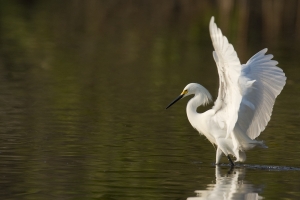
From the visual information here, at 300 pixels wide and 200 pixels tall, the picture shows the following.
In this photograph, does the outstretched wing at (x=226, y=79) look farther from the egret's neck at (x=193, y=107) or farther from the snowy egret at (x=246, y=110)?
the egret's neck at (x=193, y=107)

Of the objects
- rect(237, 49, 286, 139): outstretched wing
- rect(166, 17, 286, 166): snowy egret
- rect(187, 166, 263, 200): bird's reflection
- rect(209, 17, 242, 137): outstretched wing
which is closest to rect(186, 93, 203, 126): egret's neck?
rect(166, 17, 286, 166): snowy egret

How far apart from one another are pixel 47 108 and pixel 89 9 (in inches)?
957

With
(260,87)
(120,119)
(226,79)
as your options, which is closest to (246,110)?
(260,87)

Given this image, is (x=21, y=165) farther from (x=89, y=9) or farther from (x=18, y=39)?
(x=89, y=9)

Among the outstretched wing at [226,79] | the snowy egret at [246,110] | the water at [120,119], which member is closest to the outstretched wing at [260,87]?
the snowy egret at [246,110]

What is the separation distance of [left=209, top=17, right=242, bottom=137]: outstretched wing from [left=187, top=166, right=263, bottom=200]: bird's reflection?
0.57 meters

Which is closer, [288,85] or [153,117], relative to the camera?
[153,117]

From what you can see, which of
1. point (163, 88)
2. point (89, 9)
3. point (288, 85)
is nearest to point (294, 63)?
point (288, 85)

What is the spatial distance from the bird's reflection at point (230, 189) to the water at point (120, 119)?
13 mm

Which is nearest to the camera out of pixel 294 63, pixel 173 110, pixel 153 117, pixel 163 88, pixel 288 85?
pixel 153 117

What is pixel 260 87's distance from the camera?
10.2 meters

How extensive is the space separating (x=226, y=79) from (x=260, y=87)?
108 cm

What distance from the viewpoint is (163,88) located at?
54.7ft

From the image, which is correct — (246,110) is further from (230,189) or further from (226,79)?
(230,189)
